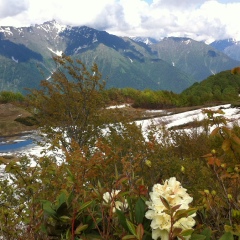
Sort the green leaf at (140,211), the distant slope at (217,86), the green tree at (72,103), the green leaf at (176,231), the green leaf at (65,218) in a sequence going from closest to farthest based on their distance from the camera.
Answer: the green leaf at (176,231) < the green leaf at (140,211) < the green leaf at (65,218) < the green tree at (72,103) < the distant slope at (217,86)

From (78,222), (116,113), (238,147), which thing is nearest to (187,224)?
(78,222)

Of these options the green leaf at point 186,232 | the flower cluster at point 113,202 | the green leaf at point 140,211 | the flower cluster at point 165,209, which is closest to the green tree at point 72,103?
the flower cluster at point 113,202

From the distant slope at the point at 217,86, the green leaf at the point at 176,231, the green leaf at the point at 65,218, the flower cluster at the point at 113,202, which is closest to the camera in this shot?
the green leaf at the point at 176,231

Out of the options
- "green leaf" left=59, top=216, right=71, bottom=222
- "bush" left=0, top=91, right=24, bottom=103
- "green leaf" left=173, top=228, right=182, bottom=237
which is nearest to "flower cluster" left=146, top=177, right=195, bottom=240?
"green leaf" left=173, top=228, right=182, bottom=237

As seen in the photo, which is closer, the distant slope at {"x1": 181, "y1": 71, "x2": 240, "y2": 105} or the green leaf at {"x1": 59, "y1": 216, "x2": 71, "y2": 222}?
the green leaf at {"x1": 59, "y1": 216, "x2": 71, "y2": 222}

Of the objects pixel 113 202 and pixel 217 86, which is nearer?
pixel 113 202

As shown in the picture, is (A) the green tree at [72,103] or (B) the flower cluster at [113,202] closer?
(B) the flower cluster at [113,202]

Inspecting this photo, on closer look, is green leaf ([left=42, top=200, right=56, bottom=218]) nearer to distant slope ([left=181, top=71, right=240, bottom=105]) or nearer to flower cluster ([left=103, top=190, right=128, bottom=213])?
flower cluster ([left=103, top=190, right=128, bottom=213])

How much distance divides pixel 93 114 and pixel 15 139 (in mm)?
38147

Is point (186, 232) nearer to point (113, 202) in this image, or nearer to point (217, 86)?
point (113, 202)

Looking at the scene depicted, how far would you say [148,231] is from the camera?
196cm

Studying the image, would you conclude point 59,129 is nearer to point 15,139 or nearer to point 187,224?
point 187,224

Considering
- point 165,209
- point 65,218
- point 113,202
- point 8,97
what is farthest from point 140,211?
point 8,97

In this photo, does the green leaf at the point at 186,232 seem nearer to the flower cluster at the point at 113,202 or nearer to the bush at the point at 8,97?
the flower cluster at the point at 113,202
